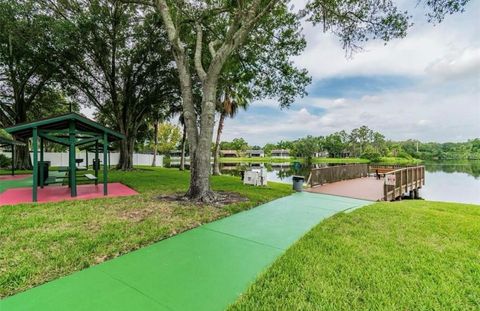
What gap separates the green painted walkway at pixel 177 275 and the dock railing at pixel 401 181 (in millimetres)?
7629

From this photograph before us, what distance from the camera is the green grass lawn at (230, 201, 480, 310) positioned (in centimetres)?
236

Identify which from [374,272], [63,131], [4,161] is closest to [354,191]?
[374,272]

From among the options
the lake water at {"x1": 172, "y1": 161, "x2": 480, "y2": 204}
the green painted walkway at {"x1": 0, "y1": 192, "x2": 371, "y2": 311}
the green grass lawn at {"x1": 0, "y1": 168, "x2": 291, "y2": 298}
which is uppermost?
the green grass lawn at {"x1": 0, "y1": 168, "x2": 291, "y2": 298}

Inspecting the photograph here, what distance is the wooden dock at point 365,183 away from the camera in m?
10.3

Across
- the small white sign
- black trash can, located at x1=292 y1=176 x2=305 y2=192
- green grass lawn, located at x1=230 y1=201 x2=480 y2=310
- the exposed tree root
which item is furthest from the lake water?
green grass lawn, located at x1=230 y1=201 x2=480 y2=310

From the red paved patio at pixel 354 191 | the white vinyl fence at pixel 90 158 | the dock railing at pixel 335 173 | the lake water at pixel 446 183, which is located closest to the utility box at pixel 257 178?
the red paved patio at pixel 354 191

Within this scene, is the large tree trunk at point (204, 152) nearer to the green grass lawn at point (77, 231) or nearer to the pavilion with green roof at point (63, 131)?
the green grass lawn at point (77, 231)

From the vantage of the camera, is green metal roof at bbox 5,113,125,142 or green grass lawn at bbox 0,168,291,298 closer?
green grass lawn at bbox 0,168,291,298

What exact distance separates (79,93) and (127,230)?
17726 mm

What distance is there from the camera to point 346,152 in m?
74.8

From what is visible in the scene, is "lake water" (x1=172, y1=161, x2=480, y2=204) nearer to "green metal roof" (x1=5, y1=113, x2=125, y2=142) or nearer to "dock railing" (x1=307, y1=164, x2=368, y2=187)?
"dock railing" (x1=307, y1=164, x2=368, y2=187)

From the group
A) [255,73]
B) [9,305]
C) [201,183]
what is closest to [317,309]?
[9,305]

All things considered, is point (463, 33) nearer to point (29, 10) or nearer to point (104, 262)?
point (104, 262)

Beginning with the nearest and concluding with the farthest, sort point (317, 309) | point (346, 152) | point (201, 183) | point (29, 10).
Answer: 1. point (317, 309)
2. point (201, 183)
3. point (29, 10)
4. point (346, 152)
